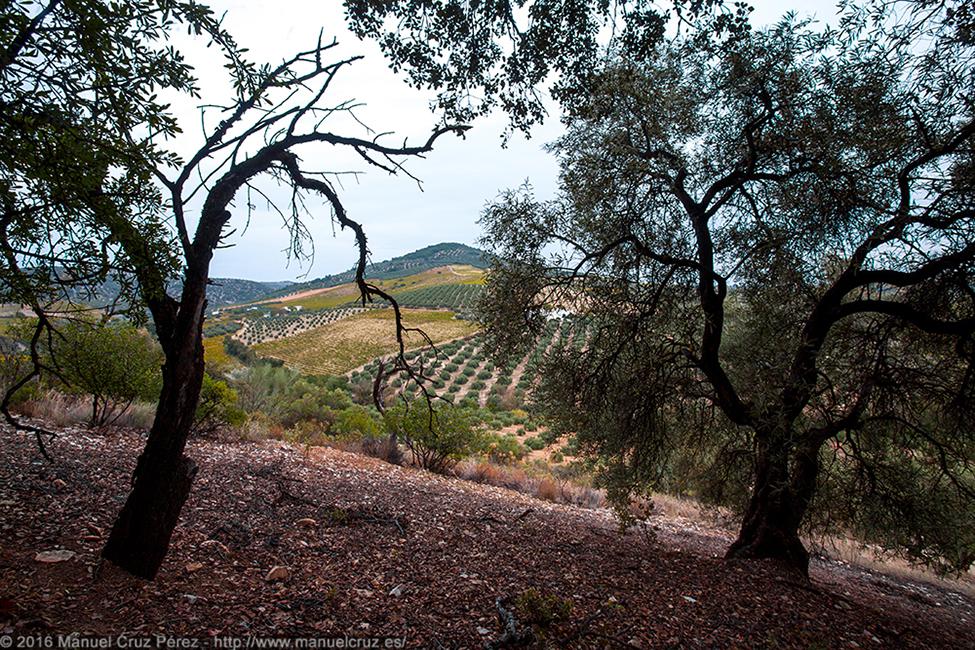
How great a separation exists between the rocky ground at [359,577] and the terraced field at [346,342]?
2923 cm

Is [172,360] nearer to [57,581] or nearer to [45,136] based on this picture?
[57,581]

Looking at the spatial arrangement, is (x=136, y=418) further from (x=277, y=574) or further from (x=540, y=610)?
(x=540, y=610)

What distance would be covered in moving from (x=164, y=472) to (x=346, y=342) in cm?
4452

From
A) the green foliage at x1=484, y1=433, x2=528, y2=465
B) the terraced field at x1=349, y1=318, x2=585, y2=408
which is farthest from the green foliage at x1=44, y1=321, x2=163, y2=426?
the terraced field at x1=349, y1=318, x2=585, y2=408

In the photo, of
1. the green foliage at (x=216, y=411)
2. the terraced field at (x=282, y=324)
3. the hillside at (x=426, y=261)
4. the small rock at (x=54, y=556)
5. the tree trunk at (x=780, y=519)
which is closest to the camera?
the small rock at (x=54, y=556)

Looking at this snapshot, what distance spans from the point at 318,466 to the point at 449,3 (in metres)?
7.14

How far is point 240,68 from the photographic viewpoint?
9.40ft

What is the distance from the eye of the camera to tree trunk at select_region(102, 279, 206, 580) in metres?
3.39

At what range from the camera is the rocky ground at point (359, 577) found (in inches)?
125

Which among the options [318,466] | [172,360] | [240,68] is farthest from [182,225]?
[318,466]

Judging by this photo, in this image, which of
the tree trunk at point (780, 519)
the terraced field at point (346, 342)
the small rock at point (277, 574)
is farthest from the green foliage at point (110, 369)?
the terraced field at point (346, 342)

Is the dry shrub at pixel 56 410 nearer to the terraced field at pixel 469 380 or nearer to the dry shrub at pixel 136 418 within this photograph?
the dry shrub at pixel 136 418

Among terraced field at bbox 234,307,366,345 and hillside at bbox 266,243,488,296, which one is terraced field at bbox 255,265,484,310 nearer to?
hillside at bbox 266,243,488,296

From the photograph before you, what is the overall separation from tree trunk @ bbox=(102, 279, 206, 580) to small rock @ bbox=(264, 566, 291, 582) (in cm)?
81
